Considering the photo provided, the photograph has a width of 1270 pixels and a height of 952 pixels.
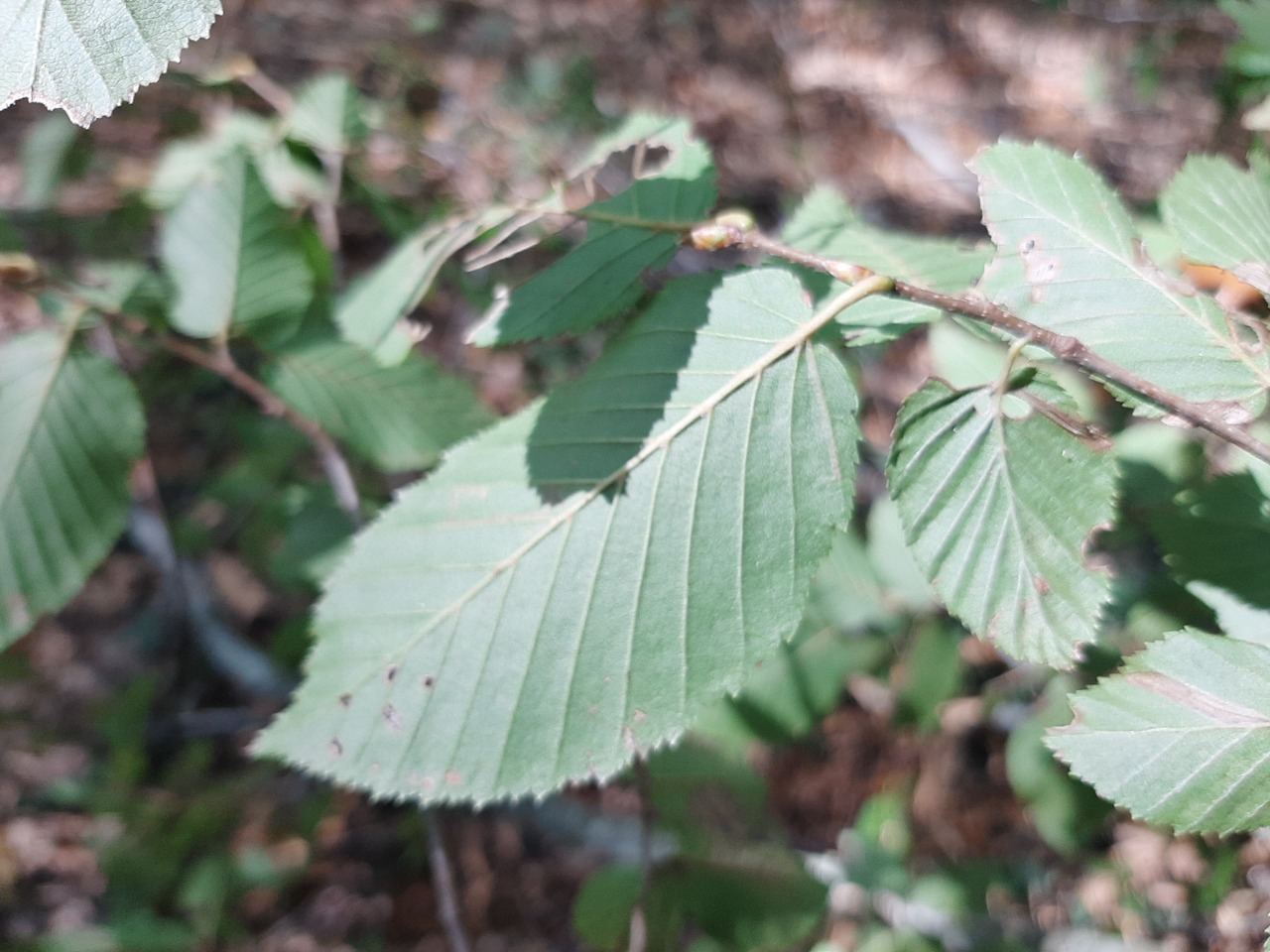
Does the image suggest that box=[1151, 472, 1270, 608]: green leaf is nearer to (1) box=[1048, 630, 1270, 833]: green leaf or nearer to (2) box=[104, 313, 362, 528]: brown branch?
(1) box=[1048, 630, 1270, 833]: green leaf

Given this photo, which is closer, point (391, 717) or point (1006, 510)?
point (1006, 510)

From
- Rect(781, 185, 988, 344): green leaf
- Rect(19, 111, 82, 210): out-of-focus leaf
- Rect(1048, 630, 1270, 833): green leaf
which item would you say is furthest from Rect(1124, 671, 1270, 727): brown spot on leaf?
Rect(19, 111, 82, 210): out-of-focus leaf

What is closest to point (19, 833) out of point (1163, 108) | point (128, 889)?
point (128, 889)

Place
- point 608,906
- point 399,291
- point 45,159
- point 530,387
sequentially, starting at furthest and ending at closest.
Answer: point 530,387 < point 45,159 < point 608,906 < point 399,291

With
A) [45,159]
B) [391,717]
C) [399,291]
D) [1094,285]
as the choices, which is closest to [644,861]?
[391,717]

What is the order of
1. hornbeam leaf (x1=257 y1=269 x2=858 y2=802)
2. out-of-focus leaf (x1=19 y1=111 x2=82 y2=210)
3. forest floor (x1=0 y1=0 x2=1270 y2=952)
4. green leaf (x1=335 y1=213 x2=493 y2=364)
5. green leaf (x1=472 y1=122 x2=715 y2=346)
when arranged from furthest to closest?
out-of-focus leaf (x1=19 y1=111 x2=82 y2=210)
forest floor (x1=0 y1=0 x2=1270 y2=952)
green leaf (x1=335 y1=213 x2=493 y2=364)
green leaf (x1=472 y1=122 x2=715 y2=346)
hornbeam leaf (x1=257 y1=269 x2=858 y2=802)

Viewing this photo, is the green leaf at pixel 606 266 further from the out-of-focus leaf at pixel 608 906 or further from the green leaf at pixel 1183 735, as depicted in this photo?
the out-of-focus leaf at pixel 608 906

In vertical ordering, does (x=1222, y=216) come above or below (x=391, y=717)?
above

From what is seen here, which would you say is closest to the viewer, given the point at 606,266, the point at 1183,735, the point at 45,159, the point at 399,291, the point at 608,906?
the point at 1183,735

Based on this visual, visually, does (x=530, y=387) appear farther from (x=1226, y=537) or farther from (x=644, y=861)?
(x=1226, y=537)
